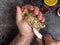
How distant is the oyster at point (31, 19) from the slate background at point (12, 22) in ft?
0.29

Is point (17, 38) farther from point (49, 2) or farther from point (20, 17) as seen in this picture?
point (49, 2)

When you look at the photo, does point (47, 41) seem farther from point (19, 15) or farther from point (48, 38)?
point (19, 15)

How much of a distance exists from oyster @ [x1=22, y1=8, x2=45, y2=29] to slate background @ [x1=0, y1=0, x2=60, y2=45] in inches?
3.5

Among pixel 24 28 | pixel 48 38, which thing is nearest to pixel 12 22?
pixel 24 28

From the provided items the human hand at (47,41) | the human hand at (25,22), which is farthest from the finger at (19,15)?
the human hand at (47,41)

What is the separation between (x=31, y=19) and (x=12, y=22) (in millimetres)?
138

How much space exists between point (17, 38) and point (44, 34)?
0.14m

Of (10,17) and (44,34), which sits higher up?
(10,17)

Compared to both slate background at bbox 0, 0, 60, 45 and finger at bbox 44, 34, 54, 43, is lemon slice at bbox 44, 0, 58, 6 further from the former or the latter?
finger at bbox 44, 34, 54, 43

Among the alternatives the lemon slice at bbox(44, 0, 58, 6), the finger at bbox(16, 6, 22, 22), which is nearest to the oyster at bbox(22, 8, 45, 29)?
the finger at bbox(16, 6, 22, 22)

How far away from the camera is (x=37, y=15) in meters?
1.13

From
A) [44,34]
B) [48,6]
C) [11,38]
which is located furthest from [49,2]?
[11,38]

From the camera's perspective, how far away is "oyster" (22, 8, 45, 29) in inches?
43.3

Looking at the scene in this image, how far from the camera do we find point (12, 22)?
1197mm
